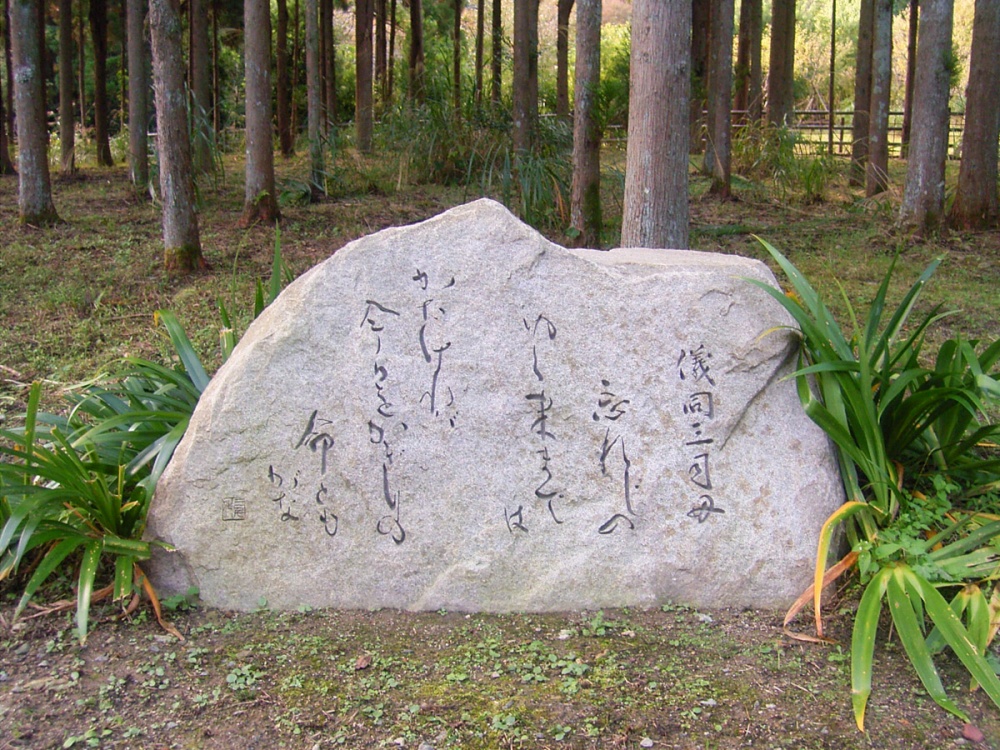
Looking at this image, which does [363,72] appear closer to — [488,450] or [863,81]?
[863,81]

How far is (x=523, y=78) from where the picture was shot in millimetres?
8203

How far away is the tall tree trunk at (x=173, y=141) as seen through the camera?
6.35m

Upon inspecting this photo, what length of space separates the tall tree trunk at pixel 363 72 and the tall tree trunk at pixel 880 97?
6066 millimetres

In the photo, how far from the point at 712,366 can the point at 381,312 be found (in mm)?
1165

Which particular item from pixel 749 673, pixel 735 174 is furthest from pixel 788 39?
pixel 749 673

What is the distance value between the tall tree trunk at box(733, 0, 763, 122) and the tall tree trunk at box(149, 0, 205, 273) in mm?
8281

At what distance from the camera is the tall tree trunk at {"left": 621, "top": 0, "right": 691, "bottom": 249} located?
16.6ft

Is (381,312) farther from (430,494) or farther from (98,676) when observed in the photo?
(98,676)

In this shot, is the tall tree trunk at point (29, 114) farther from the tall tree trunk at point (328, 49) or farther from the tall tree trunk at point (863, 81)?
the tall tree trunk at point (863, 81)

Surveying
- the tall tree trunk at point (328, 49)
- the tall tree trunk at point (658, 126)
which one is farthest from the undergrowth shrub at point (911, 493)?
the tall tree trunk at point (328, 49)

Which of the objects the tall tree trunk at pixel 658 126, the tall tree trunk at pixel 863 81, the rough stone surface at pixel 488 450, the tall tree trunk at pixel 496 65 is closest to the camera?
the rough stone surface at pixel 488 450

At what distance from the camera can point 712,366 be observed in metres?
3.30

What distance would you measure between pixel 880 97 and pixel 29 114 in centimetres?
791

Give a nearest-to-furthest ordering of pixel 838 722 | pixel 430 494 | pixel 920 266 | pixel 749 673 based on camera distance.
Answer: pixel 838 722
pixel 749 673
pixel 430 494
pixel 920 266
